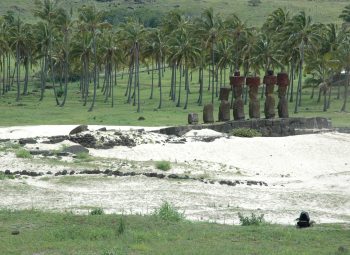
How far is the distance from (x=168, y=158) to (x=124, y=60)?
6044cm

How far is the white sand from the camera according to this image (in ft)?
101

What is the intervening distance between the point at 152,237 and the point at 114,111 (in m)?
67.7

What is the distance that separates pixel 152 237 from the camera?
20.6 m

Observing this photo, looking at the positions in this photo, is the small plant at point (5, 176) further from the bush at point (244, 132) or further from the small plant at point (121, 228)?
the bush at point (244, 132)

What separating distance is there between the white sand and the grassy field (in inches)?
808

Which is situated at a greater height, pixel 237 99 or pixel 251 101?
pixel 237 99

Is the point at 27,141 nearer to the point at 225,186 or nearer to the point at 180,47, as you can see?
the point at 225,186

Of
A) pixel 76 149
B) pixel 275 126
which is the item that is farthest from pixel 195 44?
pixel 76 149

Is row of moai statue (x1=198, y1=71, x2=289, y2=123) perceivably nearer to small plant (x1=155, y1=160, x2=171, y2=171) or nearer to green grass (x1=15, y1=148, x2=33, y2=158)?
small plant (x1=155, y1=160, x2=171, y2=171)

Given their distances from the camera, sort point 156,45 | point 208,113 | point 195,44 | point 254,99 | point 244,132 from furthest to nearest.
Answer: point 156,45, point 195,44, point 254,99, point 208,113, point 244,132

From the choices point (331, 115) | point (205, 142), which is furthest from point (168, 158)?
point (331, 115)

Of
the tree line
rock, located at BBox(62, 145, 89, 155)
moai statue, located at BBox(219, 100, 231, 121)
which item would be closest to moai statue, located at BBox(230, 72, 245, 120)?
moai statue, located at BBox(219, 100, 231, 121)

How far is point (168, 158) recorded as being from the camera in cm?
4644

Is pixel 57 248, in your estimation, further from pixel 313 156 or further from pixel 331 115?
pixel 331 115
